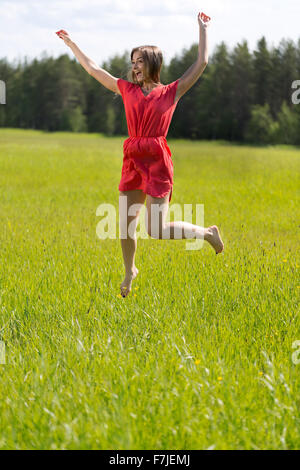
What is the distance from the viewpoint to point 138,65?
3.98m

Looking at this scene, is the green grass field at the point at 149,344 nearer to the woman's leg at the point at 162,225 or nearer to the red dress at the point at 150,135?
the woman's leg at the point at 162,225

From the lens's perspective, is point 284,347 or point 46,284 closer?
point 284,347

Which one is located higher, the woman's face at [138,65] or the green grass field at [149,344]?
the woman's face at [138,65]

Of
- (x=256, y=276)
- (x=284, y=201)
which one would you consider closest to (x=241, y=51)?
(x=284, y=201)

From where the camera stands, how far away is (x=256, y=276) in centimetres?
476

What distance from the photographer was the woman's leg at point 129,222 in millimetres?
4172

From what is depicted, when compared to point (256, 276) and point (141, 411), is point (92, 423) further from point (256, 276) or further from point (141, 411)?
point (256, 276)

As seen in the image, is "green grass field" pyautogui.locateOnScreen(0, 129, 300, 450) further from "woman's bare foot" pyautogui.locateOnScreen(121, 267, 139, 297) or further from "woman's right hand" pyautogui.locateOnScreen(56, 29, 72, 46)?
"woman's right hand" pyautogui.locateOnScreen(56, 29, 72, 46)

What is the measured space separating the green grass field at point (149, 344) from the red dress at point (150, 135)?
0.91 meters

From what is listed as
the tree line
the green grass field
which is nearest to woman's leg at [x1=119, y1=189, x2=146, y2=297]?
the green grass field

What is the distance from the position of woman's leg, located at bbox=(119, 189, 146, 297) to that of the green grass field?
141 millimetres

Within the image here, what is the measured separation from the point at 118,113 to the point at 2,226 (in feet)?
246

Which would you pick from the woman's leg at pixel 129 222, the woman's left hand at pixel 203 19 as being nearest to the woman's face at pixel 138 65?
the woman's left hand at pixel 203 19
